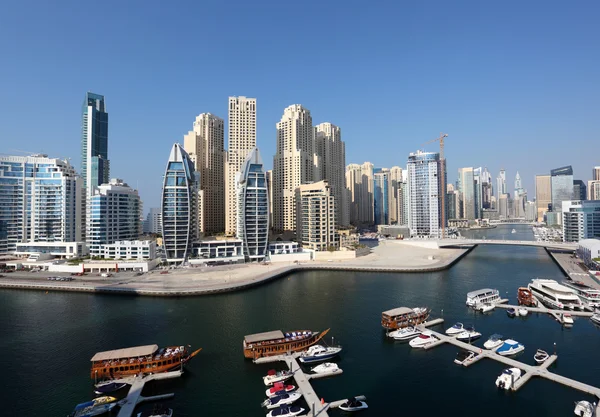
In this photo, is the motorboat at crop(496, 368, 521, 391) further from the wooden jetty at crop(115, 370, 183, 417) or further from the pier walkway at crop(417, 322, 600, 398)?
the wooden jetty at crop(115, 370, 183, 417)

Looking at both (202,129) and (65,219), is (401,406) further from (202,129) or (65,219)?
(202,129)

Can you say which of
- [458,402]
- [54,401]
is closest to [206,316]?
[54,401]

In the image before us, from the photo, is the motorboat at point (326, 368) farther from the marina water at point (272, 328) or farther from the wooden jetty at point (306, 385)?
the marina water at point (272, 328)

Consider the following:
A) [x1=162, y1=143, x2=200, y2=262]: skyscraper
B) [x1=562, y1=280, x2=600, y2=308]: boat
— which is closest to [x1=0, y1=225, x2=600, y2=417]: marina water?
[x1=562, y1=280, x2=600, y2=308]: boat

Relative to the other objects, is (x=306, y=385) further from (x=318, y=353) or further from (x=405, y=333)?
(x=405, y=333)

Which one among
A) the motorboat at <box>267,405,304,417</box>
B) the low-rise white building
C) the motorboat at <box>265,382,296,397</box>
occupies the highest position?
the low-rise white building

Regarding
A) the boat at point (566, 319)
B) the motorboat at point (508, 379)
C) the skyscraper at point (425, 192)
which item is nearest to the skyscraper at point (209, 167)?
the skyscraper at point (425, 192)

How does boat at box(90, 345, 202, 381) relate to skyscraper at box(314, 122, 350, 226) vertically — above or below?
below
